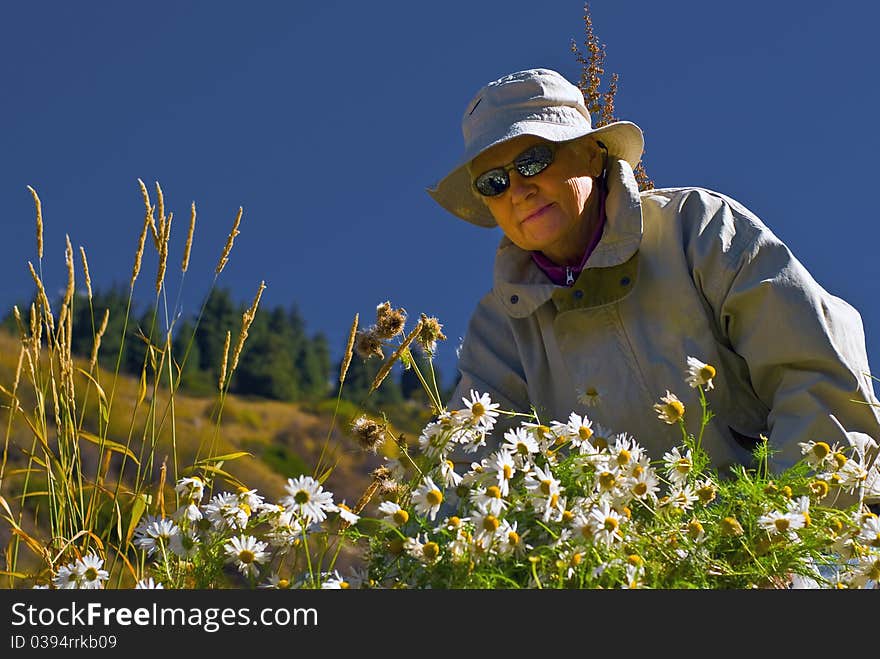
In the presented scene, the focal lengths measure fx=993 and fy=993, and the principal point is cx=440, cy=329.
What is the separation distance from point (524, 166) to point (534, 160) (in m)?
0.04

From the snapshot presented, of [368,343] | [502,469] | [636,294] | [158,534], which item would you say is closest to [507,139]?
[636,294]

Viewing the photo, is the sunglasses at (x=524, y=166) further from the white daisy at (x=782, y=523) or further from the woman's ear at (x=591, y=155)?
the white daisy at (x=782, y=523)

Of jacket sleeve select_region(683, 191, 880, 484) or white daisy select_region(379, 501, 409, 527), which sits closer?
white daisy select_region(379, 501, 409, 527)

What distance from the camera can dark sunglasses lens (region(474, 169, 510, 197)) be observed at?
3184 mm

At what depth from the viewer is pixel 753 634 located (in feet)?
5.35

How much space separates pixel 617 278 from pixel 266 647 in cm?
189

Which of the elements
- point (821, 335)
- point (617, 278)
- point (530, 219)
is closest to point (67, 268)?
point (530, 219)

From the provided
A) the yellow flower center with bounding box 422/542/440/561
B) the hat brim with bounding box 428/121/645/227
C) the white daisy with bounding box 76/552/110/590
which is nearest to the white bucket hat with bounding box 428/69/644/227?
the hat brim with bounding box 428/121/645/227

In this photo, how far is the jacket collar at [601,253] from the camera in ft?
10.3

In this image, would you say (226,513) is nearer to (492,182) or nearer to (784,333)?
(492,182)

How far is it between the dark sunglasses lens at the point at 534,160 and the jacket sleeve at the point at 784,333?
528 millimetres

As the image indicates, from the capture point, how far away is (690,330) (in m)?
3.11

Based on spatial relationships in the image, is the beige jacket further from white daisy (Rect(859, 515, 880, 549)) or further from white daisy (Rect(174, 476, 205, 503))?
white daisy (Rect(174, 476, 205, 503))

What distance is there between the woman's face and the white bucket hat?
5 centimetres
